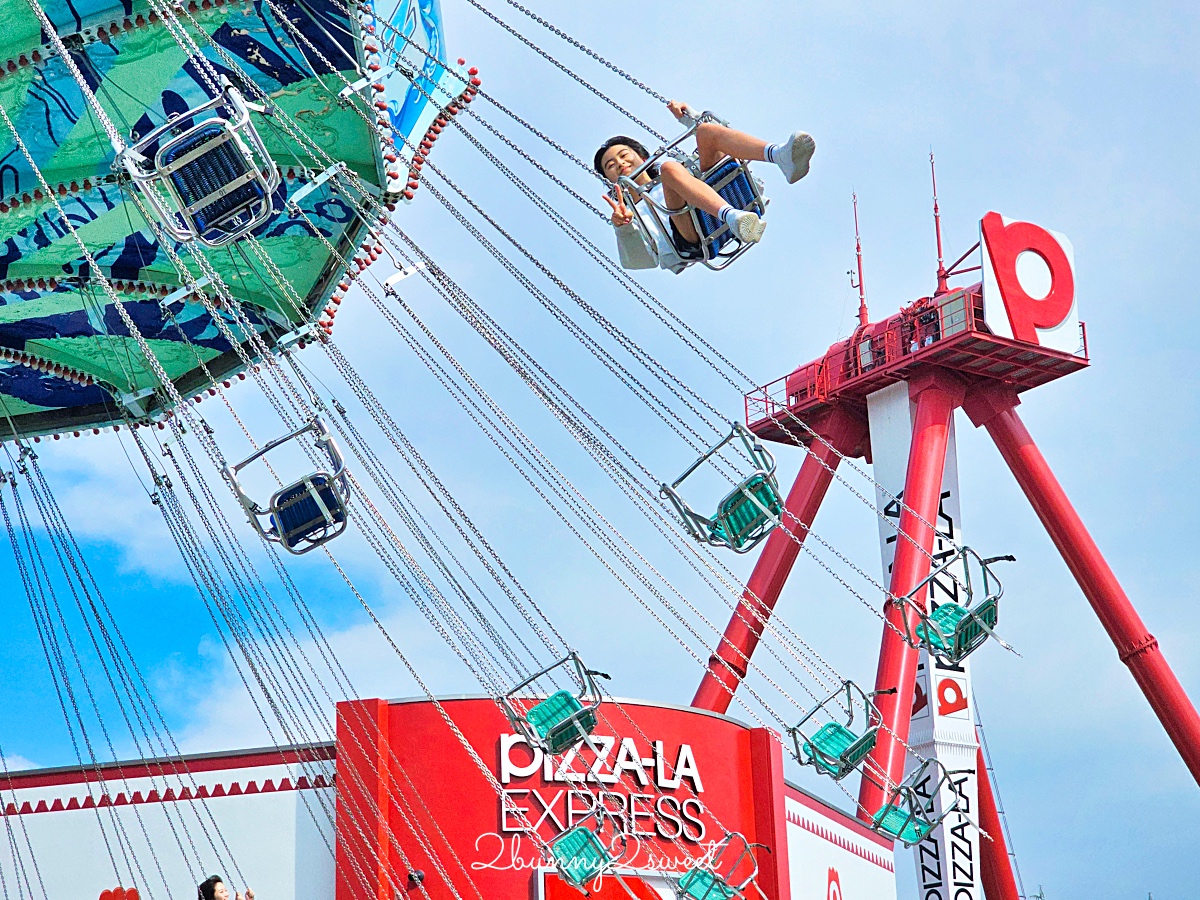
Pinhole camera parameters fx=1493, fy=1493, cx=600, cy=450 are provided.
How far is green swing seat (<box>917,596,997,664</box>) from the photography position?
1152 cm

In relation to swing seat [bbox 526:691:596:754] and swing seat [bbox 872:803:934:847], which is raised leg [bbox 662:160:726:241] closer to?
swing seat [bbox 526:691:596:754]

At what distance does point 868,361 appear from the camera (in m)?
25.9

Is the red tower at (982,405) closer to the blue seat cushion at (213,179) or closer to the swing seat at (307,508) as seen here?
the swing seat at (307,508)

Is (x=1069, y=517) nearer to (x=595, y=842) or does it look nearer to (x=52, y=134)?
(x=595, y=842)

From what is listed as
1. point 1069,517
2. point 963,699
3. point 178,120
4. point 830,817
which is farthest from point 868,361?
point 178,120

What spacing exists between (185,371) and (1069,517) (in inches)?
593

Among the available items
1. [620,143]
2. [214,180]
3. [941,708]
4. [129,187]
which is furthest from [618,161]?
→ [941,708]

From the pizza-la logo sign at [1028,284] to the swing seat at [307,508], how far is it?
1599 cm

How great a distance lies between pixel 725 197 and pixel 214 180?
10.6ft

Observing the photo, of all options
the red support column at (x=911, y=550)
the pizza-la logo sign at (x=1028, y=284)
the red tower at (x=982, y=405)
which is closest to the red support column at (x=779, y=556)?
the red tower at (x=982, y=405)

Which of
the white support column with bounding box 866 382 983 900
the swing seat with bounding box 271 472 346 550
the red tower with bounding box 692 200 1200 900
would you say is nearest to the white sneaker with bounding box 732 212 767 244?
the swing seat with bounding box 271 472 346 550

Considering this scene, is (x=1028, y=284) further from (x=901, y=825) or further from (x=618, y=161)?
(x=618, y=161)

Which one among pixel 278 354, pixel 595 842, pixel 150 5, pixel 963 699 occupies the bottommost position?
pixel 595 842

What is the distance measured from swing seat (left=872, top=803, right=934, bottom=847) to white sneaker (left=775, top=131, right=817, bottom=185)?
23.3ft
